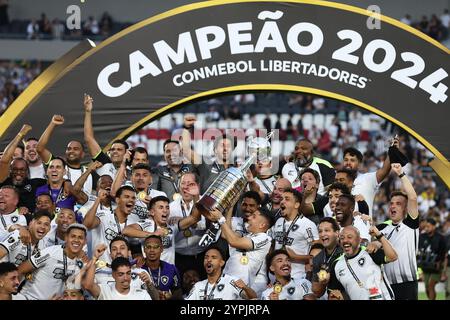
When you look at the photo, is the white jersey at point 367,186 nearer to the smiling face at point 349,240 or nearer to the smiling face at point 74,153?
the smiling face at point 349,240

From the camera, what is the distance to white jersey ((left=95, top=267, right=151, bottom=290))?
31.5 ft

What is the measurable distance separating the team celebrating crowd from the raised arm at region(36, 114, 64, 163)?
0.01m

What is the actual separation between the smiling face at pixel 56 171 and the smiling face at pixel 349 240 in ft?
9.86

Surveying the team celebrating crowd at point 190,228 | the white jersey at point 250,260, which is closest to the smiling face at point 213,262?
the team celebrating crowd at point 190,228

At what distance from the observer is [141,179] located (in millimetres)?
10578

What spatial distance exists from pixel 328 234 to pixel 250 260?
2.53 ft

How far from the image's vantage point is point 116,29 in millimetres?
25031

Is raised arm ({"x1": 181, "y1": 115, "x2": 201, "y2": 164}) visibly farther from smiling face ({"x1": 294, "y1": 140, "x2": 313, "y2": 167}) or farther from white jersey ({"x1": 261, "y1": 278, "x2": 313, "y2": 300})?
white jersey ({"x1": 261, "y1": 278, "x2": 313, "y2": 300})

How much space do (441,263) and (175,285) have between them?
6.16m

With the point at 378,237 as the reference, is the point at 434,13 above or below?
above

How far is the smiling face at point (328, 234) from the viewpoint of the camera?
9883 millimetres

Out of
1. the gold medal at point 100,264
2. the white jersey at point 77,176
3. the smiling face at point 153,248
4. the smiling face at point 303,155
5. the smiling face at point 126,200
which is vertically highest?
the smiling face at point 303,155

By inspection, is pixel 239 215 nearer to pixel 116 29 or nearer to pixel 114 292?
pixel 114 292
